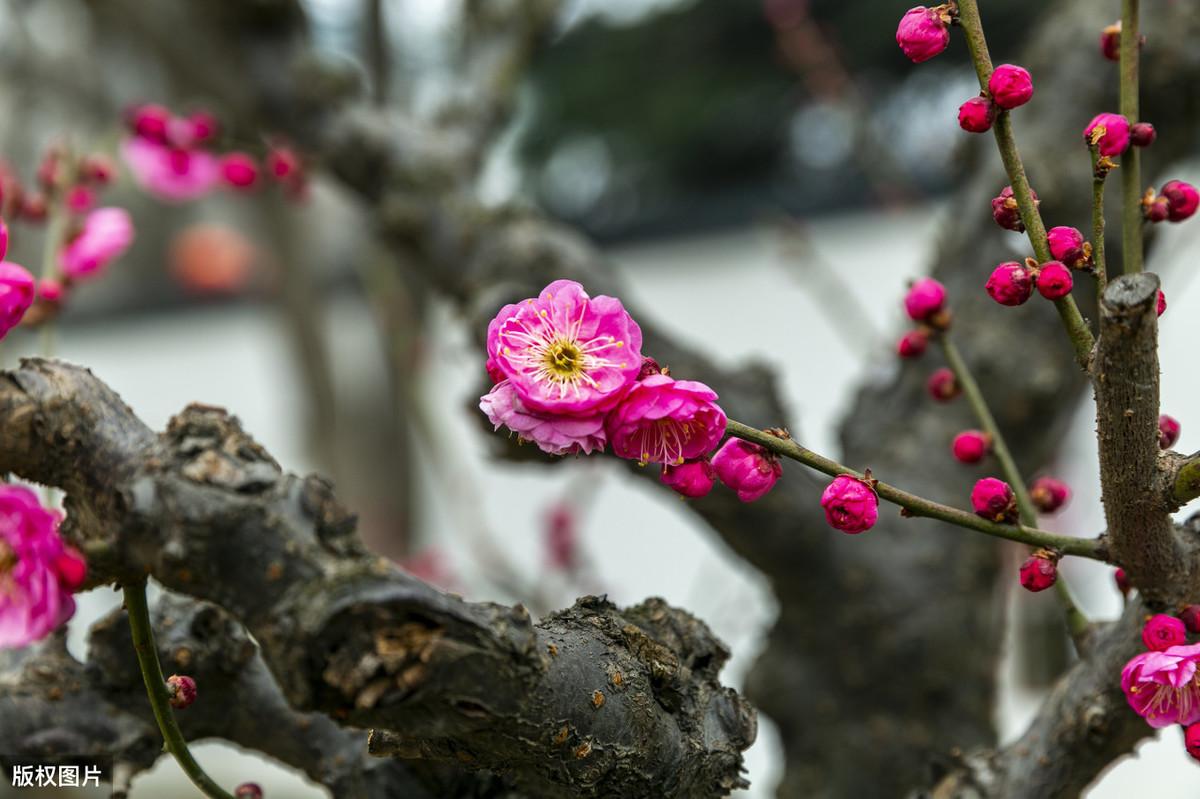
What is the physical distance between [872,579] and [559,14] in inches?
54.3

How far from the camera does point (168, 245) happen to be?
22.0 ft

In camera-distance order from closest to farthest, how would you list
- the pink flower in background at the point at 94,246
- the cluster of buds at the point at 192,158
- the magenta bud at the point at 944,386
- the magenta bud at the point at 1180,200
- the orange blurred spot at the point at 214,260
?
the magenta bud at the point at 1180,200 < the magenta bud at the point at 944,386 < the pink flower in background at the point at 94,246 < the cluster of buds at the point at 192,158 < the orange blurred spot at the point at 214,260

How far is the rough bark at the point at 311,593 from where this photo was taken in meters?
0.56

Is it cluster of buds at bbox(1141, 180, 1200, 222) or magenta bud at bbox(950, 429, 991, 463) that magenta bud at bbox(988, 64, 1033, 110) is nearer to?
cluster of buds at bbox(1141, 180, 1200, 222)

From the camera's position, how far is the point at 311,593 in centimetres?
57

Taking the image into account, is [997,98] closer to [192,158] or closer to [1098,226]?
[1098,226]

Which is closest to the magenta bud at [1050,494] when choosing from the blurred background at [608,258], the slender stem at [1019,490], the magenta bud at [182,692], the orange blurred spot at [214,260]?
the slender stem at [1019,490]

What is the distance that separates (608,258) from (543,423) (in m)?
3.93

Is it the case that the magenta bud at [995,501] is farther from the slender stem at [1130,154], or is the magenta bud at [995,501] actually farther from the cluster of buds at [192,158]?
the cluster of buds at [192,158]

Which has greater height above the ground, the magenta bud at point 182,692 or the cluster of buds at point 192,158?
the cluster of buds at point 192,158

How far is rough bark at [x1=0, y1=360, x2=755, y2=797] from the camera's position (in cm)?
56

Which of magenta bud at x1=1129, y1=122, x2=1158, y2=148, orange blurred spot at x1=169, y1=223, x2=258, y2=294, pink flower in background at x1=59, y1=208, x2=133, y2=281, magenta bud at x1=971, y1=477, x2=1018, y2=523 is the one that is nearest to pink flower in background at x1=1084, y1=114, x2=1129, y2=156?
magenta bud at x1=1129, y1=122, x2=1158, y2=148

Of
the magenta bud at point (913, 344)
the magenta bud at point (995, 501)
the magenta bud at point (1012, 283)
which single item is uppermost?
the magenta bud at point (913, 344)

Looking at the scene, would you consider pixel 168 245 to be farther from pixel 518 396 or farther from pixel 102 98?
pixel 518 396
